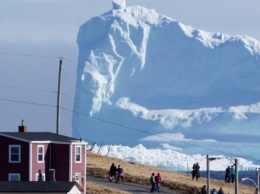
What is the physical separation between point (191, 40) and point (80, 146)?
281ft

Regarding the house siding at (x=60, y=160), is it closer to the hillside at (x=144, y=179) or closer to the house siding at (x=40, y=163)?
the house siding at (x=40, y=163)

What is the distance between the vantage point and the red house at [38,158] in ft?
185

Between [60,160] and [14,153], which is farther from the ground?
[14,153]

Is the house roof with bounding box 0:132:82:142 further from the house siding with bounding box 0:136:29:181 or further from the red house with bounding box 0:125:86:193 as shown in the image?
the house siding with bounding box 0:136:29:181

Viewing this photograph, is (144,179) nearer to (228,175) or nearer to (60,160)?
(228,175)

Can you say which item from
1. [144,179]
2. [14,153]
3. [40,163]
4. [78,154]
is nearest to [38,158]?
[40,163]

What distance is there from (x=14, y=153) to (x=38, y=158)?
Answer: 4.03ft

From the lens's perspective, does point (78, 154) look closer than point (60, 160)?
No

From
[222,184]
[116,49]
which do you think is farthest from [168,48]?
[222,184]

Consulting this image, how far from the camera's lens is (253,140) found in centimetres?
14000

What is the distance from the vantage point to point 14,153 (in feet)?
187

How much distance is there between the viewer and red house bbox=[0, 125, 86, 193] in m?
56.4

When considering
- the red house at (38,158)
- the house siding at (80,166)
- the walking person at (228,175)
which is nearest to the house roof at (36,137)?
the red house at (38,158)

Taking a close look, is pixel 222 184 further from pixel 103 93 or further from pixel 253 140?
pixel 253 140
